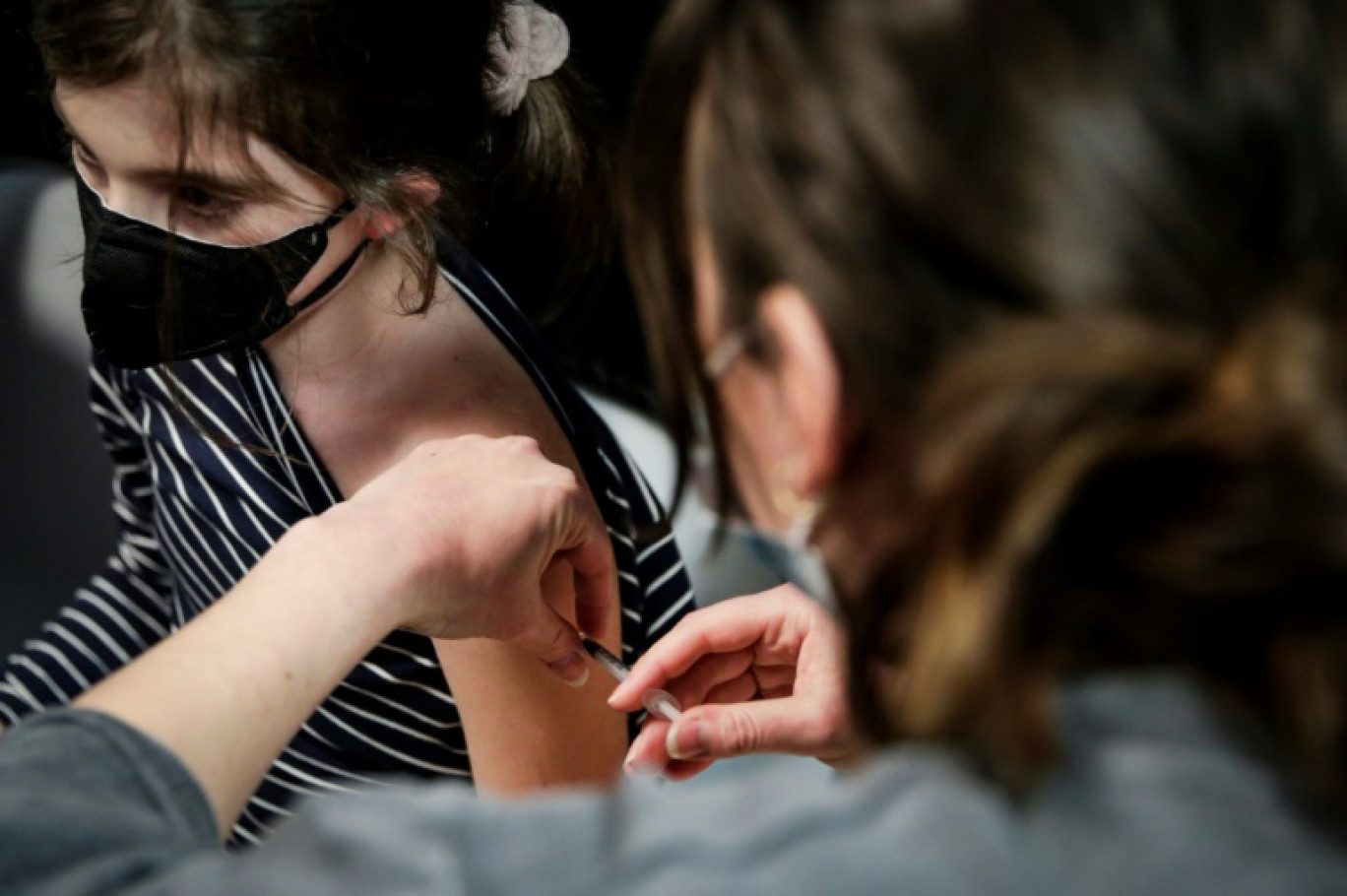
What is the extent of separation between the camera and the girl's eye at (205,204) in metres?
0.99

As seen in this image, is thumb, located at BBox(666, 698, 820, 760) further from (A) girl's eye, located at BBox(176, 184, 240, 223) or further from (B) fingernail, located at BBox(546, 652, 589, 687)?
(A) girl's eye, located at BBox(176, 184, 240, 223)

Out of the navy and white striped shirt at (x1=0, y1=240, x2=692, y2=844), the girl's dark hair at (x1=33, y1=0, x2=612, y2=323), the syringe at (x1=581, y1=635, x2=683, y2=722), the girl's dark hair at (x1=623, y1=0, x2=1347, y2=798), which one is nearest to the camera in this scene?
the girl's dark hair at (x1=623, y1=0, x2=1347, y2=798)

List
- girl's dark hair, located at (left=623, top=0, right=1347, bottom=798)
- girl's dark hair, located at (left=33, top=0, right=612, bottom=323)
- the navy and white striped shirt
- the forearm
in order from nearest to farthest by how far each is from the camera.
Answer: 1. girl's dark hair, located at (left=623, top=0, right=1347, bottom=798)
2. the forearm
3. girl's dark hair, located at (left=33, top=0, right=612, bottom=323)
4. the navy and white striped shirt

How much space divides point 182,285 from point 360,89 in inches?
7.8

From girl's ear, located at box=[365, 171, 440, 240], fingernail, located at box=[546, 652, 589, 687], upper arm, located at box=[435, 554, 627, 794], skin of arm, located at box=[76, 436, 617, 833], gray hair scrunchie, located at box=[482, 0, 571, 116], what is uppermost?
gray hair scrunchie, located at box=[482, 0, 571, 116]

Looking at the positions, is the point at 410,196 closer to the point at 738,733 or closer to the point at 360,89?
the point at 360,89

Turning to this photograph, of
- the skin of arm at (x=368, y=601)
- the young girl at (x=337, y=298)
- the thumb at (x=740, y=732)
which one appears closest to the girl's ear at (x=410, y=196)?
the young girl at (x=337, y=298)

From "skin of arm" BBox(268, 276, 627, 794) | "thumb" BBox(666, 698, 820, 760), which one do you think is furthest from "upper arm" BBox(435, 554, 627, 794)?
"thumb" BBox(666, 698, 820, 760)

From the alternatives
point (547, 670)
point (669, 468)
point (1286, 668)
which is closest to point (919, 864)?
point (1286, 668)

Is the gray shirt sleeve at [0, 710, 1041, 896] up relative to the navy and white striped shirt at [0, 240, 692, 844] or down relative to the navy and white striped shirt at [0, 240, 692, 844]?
up

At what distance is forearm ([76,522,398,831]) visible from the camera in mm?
703

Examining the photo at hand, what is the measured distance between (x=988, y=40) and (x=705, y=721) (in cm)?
56

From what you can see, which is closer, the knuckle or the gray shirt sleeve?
the gray shirt sleeve

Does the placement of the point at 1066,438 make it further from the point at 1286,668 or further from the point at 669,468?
the point at 669,468
